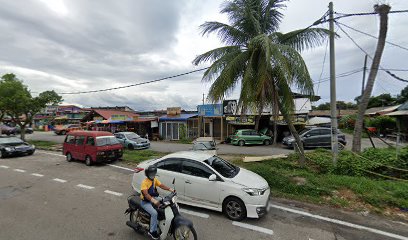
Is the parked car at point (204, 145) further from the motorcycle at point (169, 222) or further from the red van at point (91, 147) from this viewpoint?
the motorcycle at point (169, 222)

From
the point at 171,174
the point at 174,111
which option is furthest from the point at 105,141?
the point at 174,111

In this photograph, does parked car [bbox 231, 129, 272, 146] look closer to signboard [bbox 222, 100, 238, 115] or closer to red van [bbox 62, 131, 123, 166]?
signboard [bbox 222, 100, 238, 115]

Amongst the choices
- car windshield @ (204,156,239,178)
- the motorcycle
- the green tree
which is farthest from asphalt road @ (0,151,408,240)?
the green tree

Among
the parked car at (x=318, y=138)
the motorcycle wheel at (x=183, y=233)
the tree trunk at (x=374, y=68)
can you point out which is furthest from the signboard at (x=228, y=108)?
the motorcycle wheel at (x=183, y=233)

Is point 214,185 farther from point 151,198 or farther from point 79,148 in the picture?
point 79,148

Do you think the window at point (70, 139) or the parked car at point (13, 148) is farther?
the parked car at point (13, 148)

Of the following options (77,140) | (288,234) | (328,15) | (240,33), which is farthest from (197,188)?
(77,140)

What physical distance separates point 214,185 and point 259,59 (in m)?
5.03

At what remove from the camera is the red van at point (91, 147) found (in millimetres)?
11438

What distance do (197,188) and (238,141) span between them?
15.3 m

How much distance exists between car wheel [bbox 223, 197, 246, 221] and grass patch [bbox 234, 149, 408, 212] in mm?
2331

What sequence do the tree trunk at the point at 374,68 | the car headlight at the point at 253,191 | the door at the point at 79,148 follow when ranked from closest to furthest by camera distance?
the car headlight at the point at 253,191
the tree trunk at the point at 374,68
the door at the point at 79,148

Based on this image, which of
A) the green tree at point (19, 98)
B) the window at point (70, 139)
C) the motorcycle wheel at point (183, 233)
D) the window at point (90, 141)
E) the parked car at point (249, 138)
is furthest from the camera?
the parked car at point (249, 138)

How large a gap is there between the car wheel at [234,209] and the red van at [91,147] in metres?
8.51
